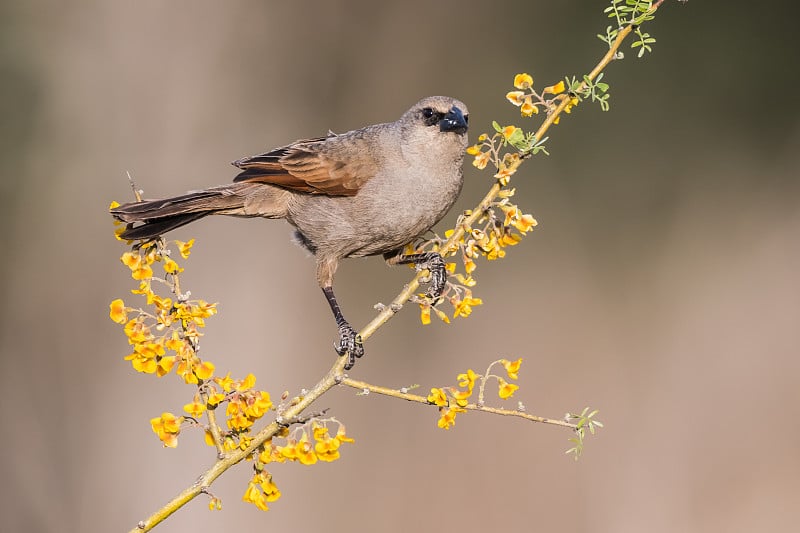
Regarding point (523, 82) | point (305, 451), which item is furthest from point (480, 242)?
point (305, 451)

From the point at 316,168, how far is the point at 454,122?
650 millimetres

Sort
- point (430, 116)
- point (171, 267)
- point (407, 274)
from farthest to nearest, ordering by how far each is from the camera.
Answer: point (407, 274) → point (430, 116) → point (171, 267)

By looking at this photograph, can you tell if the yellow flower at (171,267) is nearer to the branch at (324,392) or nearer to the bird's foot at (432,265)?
the branch at (324,392)

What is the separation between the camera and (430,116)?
3789 millimetres

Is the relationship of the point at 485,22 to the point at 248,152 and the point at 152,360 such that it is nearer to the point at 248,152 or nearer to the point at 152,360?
the point at 248,152

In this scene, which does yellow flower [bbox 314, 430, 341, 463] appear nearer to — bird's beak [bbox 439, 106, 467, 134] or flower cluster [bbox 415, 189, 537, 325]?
flower cluster [bbox 415, 189, 537, 325]

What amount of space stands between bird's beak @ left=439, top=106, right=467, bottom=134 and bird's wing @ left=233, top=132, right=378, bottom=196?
1.25ft

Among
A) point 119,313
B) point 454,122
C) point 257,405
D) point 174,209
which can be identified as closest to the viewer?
point 257,405

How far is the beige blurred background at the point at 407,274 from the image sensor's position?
6820 millimetres

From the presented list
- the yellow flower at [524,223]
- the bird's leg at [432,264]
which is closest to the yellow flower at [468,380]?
the yellow flower at [524,223]

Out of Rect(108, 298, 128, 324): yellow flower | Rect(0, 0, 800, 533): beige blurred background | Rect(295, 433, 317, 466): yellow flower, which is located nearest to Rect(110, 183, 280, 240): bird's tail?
Rect(108, 298, 128, 324): yellow flower

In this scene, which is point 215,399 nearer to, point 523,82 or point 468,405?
point 468,405
